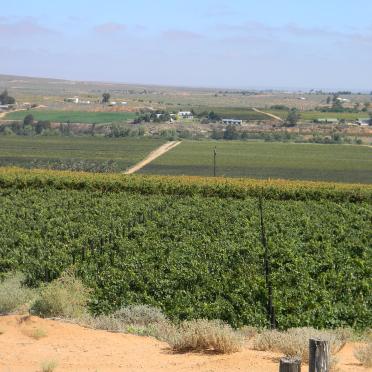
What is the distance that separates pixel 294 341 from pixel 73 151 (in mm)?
55908

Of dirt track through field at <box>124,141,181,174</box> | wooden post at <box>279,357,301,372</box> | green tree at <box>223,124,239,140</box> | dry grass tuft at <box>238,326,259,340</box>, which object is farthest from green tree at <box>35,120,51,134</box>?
wooden post at <box>279,357,301,372</box>

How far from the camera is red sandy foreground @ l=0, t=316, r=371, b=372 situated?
1056 cm

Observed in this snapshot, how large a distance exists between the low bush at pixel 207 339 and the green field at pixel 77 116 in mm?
93584

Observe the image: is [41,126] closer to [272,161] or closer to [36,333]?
[272,161]

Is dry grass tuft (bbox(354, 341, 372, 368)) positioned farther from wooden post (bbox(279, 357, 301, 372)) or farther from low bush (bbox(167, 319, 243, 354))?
wooden post (bbox(279, 357, 301, 372))

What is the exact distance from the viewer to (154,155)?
65.2m

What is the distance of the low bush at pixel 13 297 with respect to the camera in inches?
575

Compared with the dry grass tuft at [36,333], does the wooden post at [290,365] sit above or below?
above

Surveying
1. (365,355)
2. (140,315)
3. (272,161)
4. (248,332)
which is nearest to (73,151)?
(272,161)

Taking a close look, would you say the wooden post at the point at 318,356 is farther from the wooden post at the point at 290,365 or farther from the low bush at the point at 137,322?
the low bush at the point at 137,322

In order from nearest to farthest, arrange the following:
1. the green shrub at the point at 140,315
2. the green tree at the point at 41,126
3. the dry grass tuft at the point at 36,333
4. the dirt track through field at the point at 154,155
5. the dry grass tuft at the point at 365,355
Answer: the dry grass tuft at the point at 365,355 < the dry grass tuft at the point at 36,333 < the green shrub at the point at 140,315 < the dirt track through field at the point at 154,155 < the green tree at the point at 41,126

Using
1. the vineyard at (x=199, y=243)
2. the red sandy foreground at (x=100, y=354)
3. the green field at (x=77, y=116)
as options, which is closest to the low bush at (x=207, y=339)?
the red sandy foreground at (x=100, y=354)

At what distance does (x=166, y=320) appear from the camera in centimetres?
1339

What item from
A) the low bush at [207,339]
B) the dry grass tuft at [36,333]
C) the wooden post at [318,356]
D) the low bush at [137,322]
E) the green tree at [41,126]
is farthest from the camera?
the green tree at [41,126]
